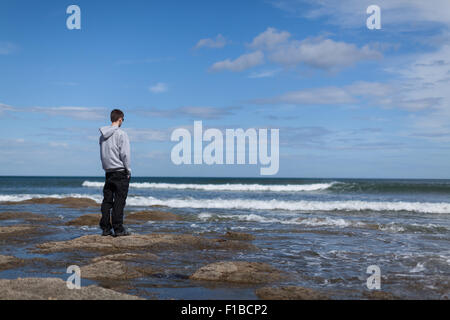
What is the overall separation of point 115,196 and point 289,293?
4.17 m

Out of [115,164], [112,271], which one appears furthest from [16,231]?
[112,271]

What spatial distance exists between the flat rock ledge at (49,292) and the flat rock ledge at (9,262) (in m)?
1.37

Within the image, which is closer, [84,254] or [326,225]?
[84,254]

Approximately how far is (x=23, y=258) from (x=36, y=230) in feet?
10.3

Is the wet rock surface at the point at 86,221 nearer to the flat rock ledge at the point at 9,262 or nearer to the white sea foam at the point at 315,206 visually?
the flat rock ledge at the point at 9,262

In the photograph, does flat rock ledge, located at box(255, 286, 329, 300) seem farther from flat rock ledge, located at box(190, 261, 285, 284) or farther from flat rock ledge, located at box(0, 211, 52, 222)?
flat rock ledge, located at box(0, 211, 52, 222)

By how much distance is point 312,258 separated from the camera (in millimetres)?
6582

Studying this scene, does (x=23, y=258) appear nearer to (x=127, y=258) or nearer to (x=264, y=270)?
(x=127, y=258)

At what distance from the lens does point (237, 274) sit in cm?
496

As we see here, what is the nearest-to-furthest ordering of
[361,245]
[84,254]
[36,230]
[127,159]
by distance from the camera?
1. [84,254]
2. [127,159]
3. [361,245]
4. [36,230]

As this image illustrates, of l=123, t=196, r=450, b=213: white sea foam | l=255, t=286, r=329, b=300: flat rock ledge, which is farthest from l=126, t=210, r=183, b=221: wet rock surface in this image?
l=255, t=286, r=329, b=300: flat rock ledge
